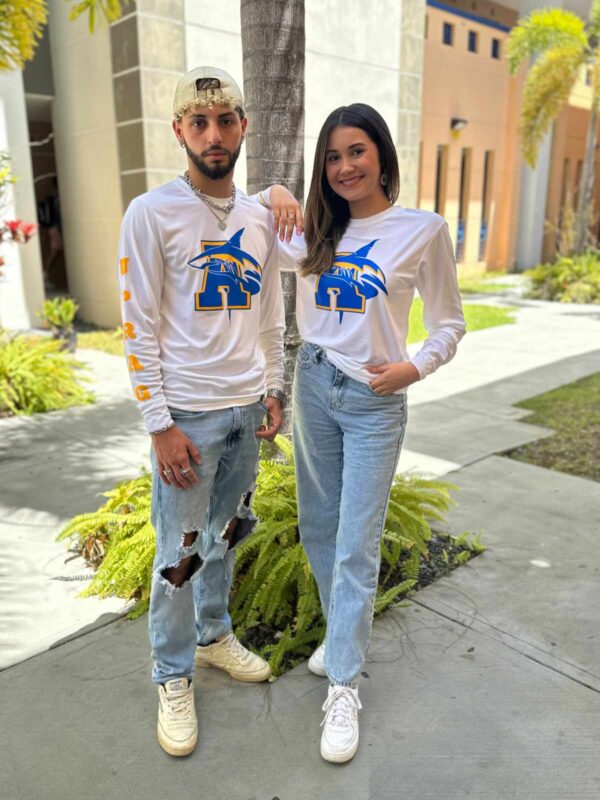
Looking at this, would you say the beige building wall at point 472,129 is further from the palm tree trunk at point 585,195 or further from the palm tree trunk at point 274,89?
the palm tree trunk at point 274,89

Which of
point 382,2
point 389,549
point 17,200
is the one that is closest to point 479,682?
point 389,549

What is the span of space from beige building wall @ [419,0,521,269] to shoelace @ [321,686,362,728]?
15.8 meters

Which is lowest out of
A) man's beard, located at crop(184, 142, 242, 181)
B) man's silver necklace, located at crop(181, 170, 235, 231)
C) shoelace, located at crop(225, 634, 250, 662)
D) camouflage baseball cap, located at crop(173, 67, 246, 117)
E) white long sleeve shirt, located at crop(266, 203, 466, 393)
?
shoelace, located at crop(225, 634, 250, 662)

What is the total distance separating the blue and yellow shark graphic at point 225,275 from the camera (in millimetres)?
2139

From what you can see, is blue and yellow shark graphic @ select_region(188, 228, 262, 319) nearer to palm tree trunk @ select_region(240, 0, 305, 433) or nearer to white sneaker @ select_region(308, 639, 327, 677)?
palm tree trunk @ select_region(240, 0, 305, 433)

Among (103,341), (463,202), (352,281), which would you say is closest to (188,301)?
(352,281)

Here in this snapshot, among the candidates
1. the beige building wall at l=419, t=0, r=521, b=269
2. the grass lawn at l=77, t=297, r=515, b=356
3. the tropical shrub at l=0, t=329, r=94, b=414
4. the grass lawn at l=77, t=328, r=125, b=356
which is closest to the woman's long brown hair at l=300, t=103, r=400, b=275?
the tropical shrub at l=0, t=329, r=94, b=414

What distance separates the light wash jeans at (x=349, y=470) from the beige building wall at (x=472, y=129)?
50.6ft

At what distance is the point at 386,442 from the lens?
231 centimetres

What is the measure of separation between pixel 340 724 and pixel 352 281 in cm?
151

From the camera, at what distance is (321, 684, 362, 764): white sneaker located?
2262 millimetres

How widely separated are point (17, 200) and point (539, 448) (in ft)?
26.2

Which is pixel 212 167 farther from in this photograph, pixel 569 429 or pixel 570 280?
pixel 570 280

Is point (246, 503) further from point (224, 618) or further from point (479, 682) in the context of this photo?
point (479, 682)
